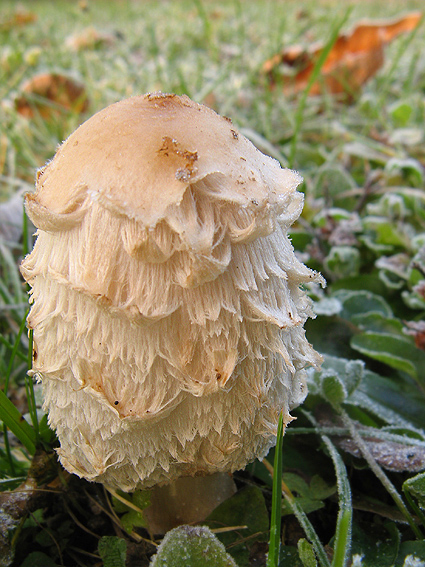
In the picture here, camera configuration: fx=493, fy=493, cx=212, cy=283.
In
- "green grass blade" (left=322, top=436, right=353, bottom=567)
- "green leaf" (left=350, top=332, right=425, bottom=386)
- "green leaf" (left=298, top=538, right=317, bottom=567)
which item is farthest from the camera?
"green leaf" (left=350, top=332, right=425, bottom=386)

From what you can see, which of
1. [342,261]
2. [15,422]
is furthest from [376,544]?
[342,261]

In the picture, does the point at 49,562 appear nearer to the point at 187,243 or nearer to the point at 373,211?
the point at 187,243

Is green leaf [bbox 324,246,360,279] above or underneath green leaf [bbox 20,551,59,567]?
above

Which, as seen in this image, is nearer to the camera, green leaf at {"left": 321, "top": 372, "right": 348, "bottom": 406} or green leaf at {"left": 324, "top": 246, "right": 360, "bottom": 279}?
green leaf at {"left": 321, "top": 372, "right": 348, "bottom": 406}

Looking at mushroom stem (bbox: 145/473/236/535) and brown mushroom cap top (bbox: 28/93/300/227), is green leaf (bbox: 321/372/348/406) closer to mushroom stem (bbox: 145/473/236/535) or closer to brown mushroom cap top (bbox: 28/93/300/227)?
mushroom stem (bbox: 145/473/236/535)

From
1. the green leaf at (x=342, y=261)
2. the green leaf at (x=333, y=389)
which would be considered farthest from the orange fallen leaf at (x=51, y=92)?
the green leaf at (x=333, y=389)

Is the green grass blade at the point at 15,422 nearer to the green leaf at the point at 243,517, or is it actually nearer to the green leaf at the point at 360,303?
the green leaf at the point at 243,517

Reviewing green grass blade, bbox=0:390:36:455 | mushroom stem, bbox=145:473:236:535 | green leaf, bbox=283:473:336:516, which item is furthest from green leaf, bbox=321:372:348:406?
green grass blade, bbox=0:390:36:455
